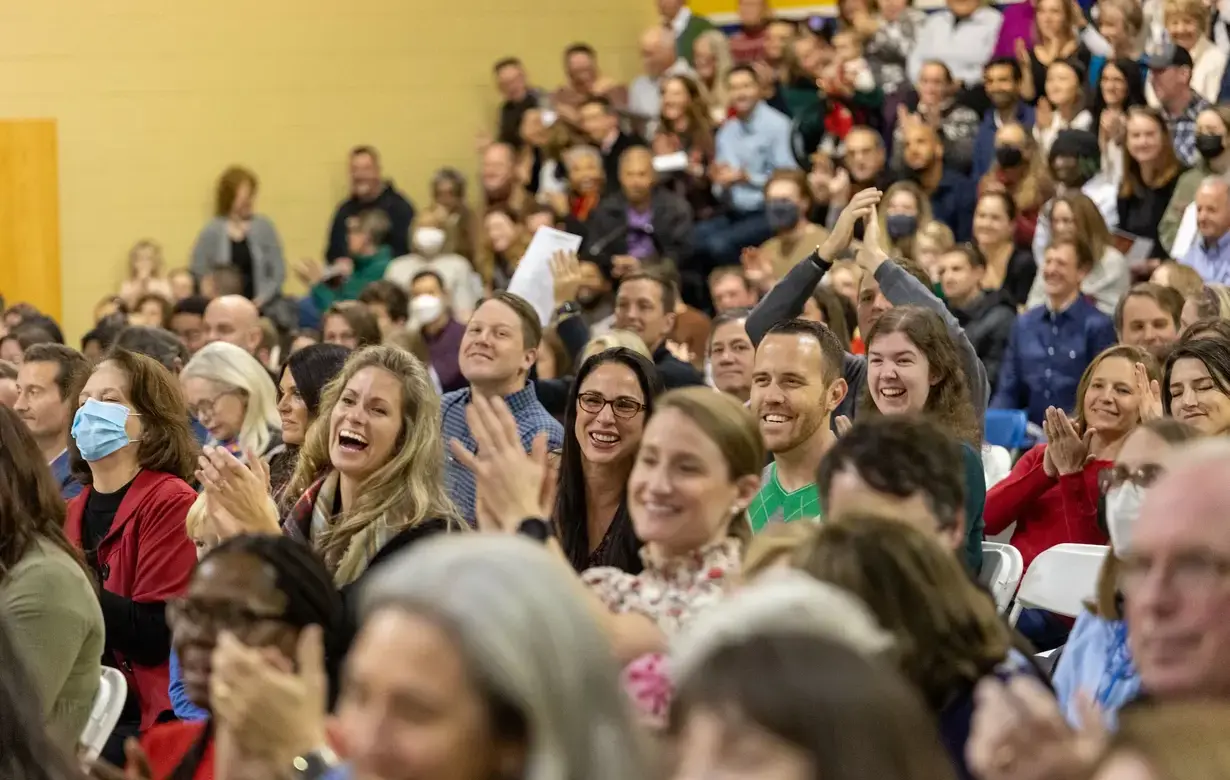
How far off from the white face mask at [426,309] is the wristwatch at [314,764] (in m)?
6.56

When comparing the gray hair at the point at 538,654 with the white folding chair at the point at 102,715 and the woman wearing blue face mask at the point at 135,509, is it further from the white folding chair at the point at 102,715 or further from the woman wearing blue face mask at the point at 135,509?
the woman wearing blue face mask at the point at 135,509

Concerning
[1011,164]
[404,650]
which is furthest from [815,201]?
[404,650]

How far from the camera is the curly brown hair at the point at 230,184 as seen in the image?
413 inches

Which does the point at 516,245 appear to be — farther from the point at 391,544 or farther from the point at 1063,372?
the point at 391,544

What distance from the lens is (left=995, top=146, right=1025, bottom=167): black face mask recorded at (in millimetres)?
8461

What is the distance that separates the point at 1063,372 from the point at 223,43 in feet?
19.7

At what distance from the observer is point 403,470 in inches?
145

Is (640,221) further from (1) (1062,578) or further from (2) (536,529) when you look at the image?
(2) (536,529)

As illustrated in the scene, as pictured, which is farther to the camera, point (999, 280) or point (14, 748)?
point (999, 280)

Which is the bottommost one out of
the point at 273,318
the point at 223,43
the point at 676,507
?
the point at 273,318

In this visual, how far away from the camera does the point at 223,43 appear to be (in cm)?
1080

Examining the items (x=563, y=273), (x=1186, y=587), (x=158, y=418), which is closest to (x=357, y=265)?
(x=563, y=273)

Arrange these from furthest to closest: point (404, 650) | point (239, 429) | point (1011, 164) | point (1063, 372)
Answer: point (1011, 164) < point (1063, 372) < point (239, 429) < point (404, 650)

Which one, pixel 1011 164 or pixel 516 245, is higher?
pixel 1011 164
